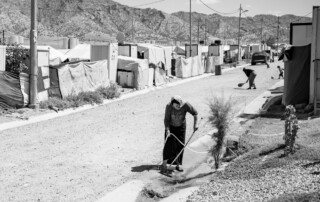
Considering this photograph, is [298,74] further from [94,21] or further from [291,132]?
[94,21]

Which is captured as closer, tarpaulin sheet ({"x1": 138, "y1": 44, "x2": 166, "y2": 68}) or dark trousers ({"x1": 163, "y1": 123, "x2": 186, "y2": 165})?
dark trousers ({"x1": 163, "y1": 123, "x2": 186, "y2": 165})

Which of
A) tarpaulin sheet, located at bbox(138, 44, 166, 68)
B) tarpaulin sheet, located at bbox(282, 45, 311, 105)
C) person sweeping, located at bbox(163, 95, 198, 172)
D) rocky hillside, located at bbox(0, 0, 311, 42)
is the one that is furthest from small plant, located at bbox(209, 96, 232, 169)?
rocky hillside, located at bbox(0, 0, 311, 42)

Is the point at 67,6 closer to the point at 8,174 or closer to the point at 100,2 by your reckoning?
the point at 100,2

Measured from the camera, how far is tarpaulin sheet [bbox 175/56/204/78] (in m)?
38.4

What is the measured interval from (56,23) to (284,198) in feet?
427

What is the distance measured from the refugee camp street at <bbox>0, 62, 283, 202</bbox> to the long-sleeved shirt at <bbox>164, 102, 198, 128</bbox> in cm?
110

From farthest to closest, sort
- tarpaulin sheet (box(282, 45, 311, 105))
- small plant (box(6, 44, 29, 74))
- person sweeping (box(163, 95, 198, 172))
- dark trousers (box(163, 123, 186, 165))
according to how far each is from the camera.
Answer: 1. small plant (box(6, 44, 29, 74))
2. tarpaulin sheet (box(282, 45, 311, 105))
3. dark trousers (box(163, 123, 186, 165))
4. person sweeping (box(163, 95, 198, 172))

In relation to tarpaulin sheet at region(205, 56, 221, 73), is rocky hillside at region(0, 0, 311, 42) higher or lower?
higher

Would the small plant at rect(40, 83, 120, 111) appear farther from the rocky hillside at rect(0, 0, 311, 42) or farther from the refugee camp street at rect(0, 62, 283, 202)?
the rocky hillside at rect(0, 0, 311, 42)

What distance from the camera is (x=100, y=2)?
164375 mm

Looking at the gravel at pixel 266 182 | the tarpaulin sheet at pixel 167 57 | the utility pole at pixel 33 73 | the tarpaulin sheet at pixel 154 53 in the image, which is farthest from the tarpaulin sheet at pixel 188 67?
the gravel at pixel 266 182

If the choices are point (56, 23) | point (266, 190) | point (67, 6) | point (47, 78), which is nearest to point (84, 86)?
point (47, 78)

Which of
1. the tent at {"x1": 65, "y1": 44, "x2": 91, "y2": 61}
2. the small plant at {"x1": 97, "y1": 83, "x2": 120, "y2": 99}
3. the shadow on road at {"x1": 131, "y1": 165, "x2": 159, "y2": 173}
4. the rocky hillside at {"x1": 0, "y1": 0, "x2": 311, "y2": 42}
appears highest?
the rocky hillside at {"x1": 0, "y1": 0, "x2": 311, "y2": 42}

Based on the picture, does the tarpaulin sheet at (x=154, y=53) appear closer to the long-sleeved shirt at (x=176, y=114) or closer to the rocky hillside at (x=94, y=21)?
the long-sleeved shirt at (x=176, y=114)
